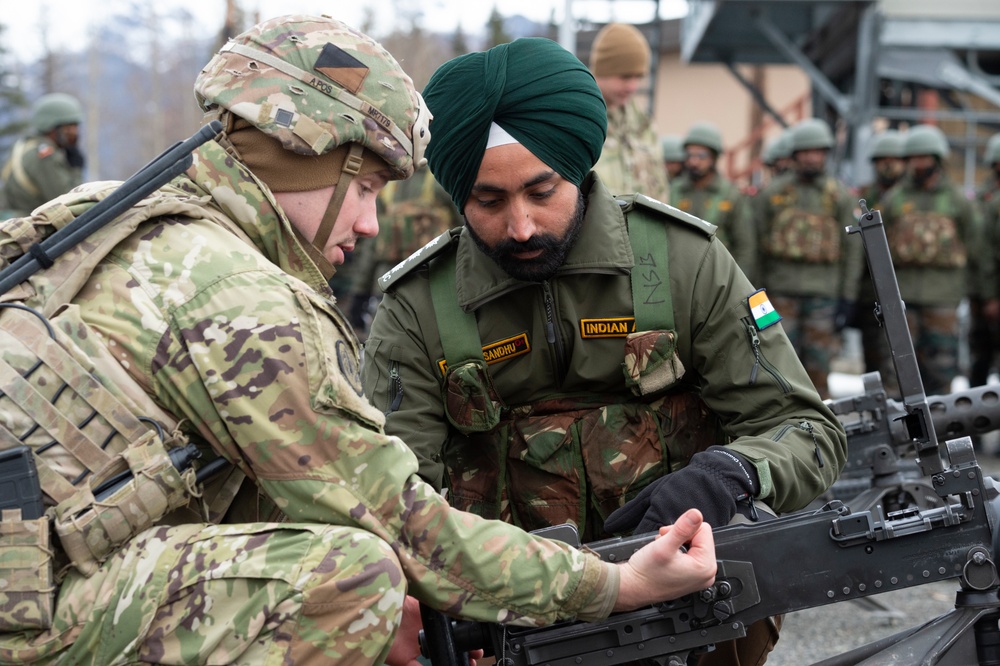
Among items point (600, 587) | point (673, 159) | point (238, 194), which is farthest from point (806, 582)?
point (673, 159)

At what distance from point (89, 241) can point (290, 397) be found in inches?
20.3

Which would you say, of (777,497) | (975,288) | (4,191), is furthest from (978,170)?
(777,497)

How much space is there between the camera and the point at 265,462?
2.20 metres

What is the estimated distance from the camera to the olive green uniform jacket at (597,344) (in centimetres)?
301

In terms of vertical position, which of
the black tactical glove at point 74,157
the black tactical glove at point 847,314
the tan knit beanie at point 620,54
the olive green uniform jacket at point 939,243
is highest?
the black tactical glove at point 74,157

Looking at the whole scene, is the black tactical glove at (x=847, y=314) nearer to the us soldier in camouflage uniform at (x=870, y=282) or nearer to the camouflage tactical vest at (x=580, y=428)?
the us soldier in camouflage uniform at (x=870, y=282)

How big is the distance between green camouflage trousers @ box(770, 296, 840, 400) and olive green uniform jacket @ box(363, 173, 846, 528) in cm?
567

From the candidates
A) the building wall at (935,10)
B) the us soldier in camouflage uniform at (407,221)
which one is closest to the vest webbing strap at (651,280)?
the us soldier in camouflage uniform at (407,221)

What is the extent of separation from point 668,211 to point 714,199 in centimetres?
633

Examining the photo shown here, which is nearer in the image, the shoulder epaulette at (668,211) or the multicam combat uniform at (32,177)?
the shoulder epaulette at (668,211)

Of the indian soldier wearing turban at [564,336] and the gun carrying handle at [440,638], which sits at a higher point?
the indian soldier wearing turban at [564,336]

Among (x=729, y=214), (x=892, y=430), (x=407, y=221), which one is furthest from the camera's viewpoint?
(x=729, y=214)

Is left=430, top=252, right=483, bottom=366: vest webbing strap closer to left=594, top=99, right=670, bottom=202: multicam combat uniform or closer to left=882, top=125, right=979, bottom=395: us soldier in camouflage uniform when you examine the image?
left=594, top=99, right=670, bottom=202: multicam combat uniform

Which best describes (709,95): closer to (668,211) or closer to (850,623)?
(850,623)
